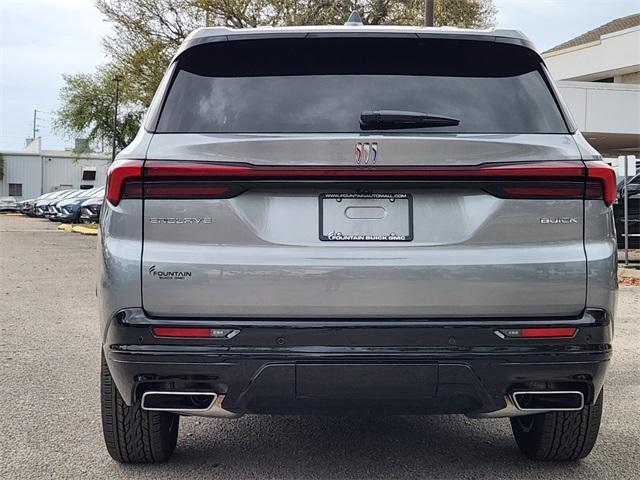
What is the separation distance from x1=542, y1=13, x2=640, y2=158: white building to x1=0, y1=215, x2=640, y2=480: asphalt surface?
18.1m

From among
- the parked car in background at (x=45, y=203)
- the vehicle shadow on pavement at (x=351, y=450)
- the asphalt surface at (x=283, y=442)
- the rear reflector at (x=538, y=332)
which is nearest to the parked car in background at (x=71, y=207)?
the parked car in background at (x=45, y=203)

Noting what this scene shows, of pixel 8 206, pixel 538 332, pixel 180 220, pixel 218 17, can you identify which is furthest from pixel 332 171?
pixel 8 206

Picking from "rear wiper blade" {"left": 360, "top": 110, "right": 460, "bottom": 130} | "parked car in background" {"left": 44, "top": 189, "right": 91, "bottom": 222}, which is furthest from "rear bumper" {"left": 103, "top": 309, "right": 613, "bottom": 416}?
"parked car in background" {"left": 44, "top": 189, "right": 91, "bottom": 222}

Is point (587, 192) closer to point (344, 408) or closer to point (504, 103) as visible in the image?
point (504, 103)

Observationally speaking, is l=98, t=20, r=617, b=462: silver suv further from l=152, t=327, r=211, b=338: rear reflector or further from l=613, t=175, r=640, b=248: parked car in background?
l=613, t=175, r=640, b=248: parked car in background

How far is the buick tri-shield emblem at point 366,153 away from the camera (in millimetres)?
2801

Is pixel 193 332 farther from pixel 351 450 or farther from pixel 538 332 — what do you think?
pixel 351 450

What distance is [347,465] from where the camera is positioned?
362 cm

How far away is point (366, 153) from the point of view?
9.21 feet

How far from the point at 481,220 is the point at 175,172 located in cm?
115

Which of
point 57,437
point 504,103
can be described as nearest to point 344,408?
point 504,103

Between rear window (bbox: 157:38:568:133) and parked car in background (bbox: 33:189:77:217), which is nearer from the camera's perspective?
rear window (bbox: 157:38:568:133)

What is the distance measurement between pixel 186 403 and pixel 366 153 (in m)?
1.21

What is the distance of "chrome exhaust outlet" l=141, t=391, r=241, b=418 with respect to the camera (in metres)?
2.92
